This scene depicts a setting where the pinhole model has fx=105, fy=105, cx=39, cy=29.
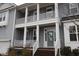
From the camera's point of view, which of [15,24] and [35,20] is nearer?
[35,20]

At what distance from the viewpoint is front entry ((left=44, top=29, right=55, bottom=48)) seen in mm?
8988

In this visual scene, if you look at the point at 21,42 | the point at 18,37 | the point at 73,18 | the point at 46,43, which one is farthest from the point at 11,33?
the point at 73,18

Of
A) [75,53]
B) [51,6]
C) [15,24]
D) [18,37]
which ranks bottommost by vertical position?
[75,53]

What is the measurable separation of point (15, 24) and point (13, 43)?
192cm

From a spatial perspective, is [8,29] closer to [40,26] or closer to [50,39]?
[40,26]

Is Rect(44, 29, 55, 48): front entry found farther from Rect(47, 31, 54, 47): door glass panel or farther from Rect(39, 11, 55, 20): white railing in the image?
Rect(39, 11, 55, 20): white railing

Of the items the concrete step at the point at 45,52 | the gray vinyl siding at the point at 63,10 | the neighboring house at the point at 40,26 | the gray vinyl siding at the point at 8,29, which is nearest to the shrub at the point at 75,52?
the neighboring house at the point at 40,26

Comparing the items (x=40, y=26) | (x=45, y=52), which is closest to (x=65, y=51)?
(x=45, y=52)

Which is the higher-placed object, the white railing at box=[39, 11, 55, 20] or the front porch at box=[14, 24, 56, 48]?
the white railing at box=[39, 11, 55, 20]

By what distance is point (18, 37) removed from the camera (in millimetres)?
10570

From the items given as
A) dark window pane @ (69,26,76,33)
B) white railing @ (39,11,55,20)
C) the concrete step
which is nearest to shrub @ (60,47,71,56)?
the concrete step

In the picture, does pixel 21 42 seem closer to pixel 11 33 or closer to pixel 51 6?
pixel 11 33

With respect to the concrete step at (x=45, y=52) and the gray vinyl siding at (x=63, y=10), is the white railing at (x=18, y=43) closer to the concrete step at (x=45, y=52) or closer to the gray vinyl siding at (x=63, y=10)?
the concrete step at (x=45, y=52)

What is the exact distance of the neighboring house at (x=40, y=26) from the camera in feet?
26.0
